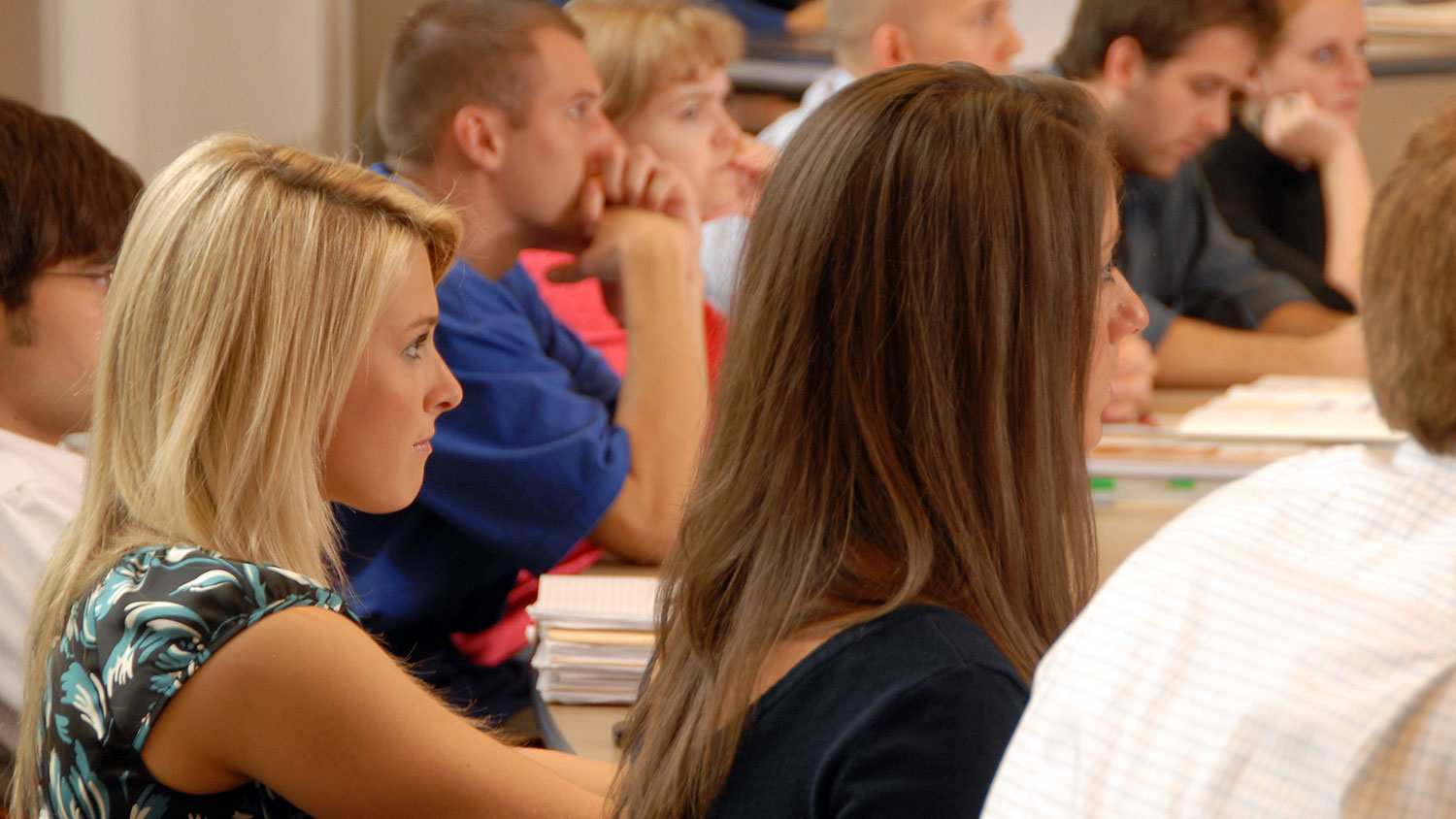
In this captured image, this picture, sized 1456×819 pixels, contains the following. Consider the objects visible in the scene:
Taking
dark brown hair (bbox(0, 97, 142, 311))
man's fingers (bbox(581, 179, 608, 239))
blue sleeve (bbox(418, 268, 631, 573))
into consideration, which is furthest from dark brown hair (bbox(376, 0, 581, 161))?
dark brown hair (bbox(0, 97, 142, 311))

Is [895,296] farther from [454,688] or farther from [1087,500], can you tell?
[454,688]

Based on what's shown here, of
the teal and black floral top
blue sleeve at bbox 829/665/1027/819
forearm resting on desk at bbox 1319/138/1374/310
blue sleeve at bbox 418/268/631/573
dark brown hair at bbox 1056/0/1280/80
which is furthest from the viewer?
forearm resting on desk at bbox 1319/138/1374/310

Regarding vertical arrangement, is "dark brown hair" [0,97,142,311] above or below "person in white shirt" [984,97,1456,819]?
below

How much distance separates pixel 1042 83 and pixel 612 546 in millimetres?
967

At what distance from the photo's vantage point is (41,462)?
1.42m

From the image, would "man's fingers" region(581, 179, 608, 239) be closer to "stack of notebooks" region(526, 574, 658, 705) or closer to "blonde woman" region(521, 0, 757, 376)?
"blonde woman" region(521, 0, 757, 376)

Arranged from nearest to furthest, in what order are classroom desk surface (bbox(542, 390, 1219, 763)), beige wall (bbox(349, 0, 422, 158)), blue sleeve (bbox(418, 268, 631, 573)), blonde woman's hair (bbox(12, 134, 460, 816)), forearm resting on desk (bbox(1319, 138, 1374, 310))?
blonde woman's hair (bbox(12, 134, 460, 816)) < classroom desk surface (bbox(542, 390, 1219, 763)) < blue sleeve (bbox(418, 268, 631, 573)) < forearm resting on desk (bbox(1319, 138, 1374, 310)) < beige wall (bbox(349, 0, 422, 158))

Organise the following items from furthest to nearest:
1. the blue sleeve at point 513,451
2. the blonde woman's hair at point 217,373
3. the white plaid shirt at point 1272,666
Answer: the blue sleeve at point 513,451 < the blonde woman's hair at point 217,373 < the white plaid shirt at point 1272,666

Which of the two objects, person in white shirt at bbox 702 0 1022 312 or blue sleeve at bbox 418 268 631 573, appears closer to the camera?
blue sleeve at bbox 418 268 631 573

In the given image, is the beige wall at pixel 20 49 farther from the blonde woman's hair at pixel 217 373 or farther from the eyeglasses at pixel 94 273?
the blonde woman's hair at pixel 217 373

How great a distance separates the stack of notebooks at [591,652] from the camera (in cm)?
126

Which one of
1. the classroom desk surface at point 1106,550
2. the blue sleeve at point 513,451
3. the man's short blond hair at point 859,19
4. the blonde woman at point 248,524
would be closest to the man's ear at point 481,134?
the blue sleeve at point 513,451

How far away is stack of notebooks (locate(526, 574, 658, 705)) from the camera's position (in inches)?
49.8

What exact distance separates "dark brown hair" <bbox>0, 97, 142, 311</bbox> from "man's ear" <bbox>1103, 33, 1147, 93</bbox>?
6.19 ft
